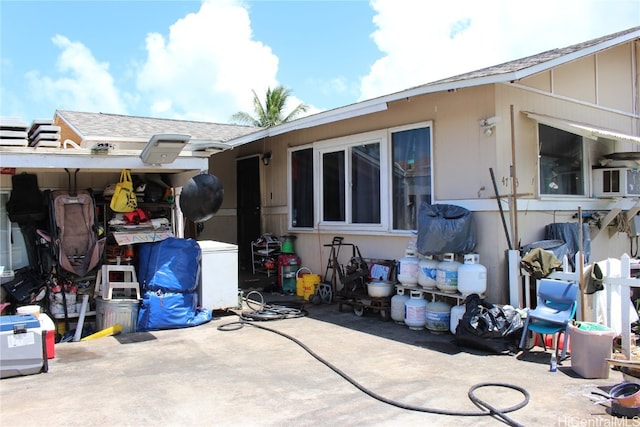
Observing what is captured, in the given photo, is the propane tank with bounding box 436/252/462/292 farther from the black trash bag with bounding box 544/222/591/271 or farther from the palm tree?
the palm tree

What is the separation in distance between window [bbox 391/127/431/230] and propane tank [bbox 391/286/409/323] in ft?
3.30

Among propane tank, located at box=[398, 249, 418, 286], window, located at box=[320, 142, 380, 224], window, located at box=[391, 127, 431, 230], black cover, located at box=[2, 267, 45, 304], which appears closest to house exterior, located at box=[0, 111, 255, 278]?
black cover, located at box=[2, 267, 45, 304]

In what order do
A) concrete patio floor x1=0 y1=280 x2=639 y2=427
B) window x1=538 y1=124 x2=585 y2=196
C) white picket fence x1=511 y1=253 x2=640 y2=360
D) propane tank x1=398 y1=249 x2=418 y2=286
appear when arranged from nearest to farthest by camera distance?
1. concrete patio floor x1=0 y1=280 x2=639 y2=427
2. white picket fence x1=511 y1=253 x2=640 y2=360
3. propane tank x1=398 y1=249 x2=418 y2=286
4. window x1=538 y1=124 x2=585 y2=196

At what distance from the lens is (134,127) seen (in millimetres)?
9289

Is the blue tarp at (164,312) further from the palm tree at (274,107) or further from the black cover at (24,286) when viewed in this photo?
the palm tree at (274,107)

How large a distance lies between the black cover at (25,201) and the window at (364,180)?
4127 mm

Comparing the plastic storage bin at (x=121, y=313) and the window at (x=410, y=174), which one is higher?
the window at (x=410, y=174)

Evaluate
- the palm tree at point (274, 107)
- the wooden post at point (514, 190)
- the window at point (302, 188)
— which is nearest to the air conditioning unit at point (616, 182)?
the wooden post at point (514, 190)

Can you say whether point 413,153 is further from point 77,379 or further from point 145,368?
point 77,379

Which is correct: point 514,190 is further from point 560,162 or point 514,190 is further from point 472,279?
point 560,162

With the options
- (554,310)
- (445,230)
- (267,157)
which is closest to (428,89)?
(445,230)

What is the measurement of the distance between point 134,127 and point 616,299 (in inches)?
327

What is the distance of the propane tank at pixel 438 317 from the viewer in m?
5.63

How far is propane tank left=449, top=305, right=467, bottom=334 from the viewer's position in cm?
539
